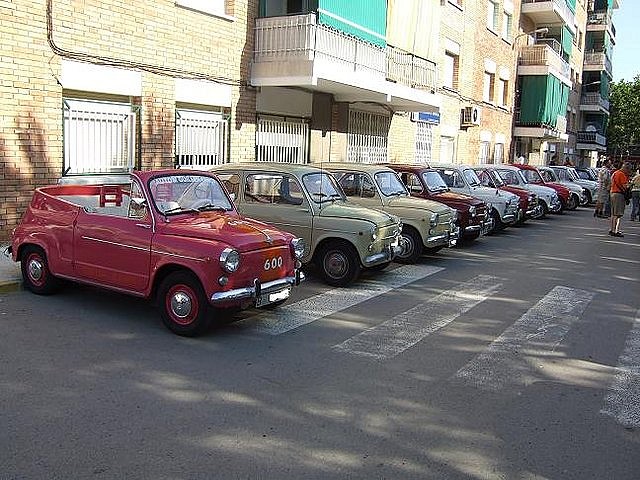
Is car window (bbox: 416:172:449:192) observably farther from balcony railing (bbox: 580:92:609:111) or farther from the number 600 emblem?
balcony railing (bbox: 580:92:609:111)

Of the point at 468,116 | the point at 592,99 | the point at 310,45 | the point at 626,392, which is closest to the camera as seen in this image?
the point at 626,392

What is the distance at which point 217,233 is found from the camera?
6410 mm

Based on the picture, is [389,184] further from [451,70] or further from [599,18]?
[599,18]

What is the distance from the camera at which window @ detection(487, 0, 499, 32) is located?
28.2 m

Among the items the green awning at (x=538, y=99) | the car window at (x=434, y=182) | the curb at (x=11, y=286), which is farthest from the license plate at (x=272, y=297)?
the green awning at (x=538, y=99)

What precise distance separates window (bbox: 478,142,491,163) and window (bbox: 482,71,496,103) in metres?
2.00

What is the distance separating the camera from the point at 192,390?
5.02 m

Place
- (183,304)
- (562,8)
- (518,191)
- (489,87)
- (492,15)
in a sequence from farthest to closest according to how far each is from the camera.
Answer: (562,8), (489,87), (492,15), (518,191), (183,304)

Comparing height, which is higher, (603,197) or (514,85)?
(514,85)

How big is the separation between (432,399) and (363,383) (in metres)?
0.59

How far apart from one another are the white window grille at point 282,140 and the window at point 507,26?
1766 centimetres

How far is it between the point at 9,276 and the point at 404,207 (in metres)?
6.09

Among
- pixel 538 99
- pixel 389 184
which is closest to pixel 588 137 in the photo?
pixel 538 99

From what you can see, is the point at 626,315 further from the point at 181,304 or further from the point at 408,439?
the point at 181,304
